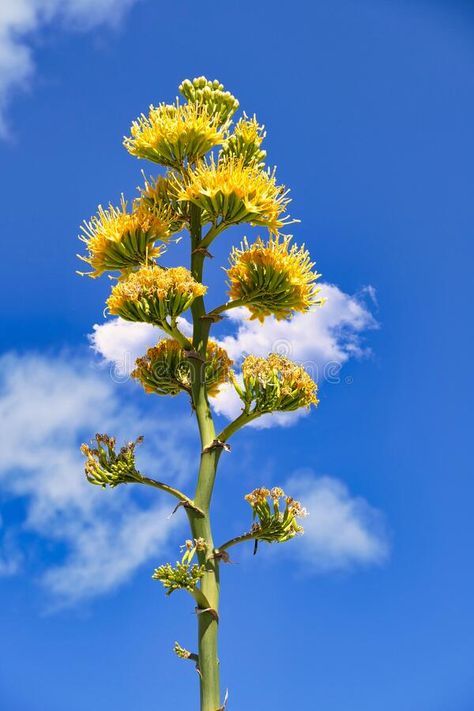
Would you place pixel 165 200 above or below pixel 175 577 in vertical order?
above

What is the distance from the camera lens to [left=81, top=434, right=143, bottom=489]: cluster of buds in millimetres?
6828

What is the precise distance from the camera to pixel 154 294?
670 centimetres

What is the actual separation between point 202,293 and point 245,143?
2248 millimetres

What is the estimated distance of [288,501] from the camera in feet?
23.2

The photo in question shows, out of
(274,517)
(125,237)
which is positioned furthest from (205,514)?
(125,237)

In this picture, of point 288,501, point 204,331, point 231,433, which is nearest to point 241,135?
point 204,331

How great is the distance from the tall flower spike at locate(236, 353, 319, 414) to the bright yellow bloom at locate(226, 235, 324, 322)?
654 millimetres

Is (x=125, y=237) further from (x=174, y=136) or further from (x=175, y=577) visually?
(x=175, y=577)

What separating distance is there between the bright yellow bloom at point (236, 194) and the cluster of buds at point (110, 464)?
2.66m

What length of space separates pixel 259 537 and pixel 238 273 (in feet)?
9.73

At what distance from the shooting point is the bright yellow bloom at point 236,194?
6.87 meters

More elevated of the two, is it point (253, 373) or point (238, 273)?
point (238, 273)

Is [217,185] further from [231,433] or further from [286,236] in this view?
[231,433]

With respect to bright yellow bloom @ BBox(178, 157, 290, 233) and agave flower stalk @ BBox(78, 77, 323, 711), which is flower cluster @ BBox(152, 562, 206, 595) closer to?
agave flower stalk @ BBox(78, 77, 323, 711)
